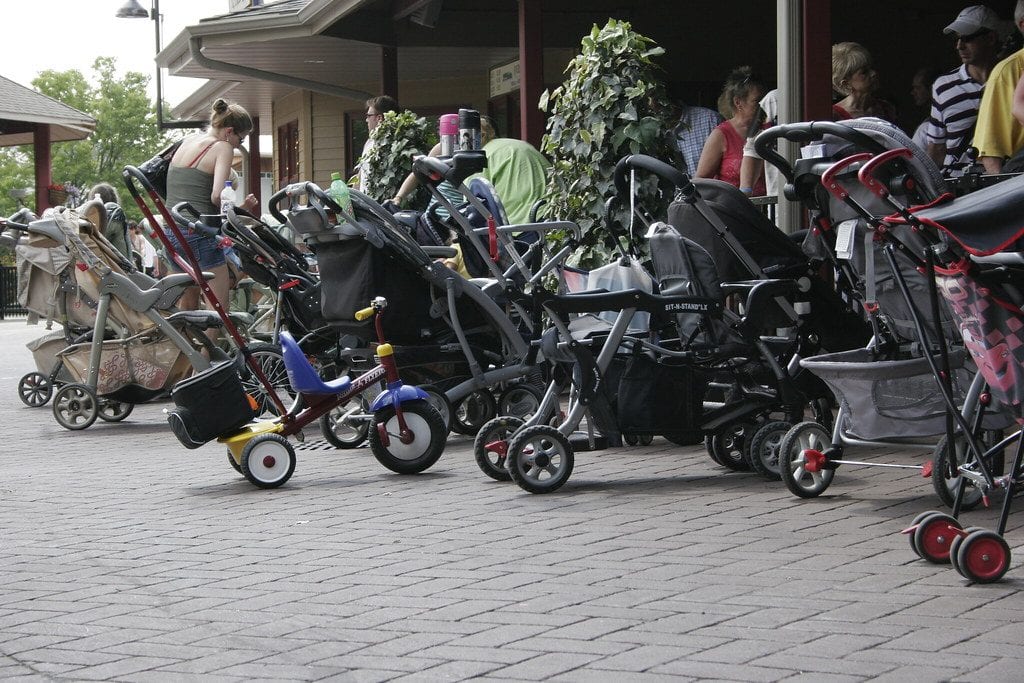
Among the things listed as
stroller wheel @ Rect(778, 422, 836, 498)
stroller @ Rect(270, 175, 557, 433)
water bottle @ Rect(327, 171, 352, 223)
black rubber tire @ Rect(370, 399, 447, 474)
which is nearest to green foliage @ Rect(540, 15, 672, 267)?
stroller @ Rect(270, 175, 557, 433)

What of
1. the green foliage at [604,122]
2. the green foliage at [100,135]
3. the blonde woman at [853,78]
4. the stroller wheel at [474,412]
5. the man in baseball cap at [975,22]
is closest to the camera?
the man in baseball cap at [975,22]

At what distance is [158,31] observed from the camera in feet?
106

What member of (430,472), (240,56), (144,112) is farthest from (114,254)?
(144,112)

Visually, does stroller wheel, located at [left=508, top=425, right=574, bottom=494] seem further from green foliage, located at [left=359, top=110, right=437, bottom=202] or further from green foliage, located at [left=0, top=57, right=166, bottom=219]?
green foliage, located at [left=0, top=57, right=166, bottom=219]

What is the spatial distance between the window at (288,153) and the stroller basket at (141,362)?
16584 millimetres

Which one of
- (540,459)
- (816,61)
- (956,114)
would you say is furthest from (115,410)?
(956,114)

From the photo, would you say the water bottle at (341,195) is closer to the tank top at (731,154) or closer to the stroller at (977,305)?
the tank top at (731,154)

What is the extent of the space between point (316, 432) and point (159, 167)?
3.42m

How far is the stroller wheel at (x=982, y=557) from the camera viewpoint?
5012 mm

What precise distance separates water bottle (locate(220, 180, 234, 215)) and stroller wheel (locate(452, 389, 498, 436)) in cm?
209

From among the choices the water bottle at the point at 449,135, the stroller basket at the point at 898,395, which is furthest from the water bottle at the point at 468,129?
the stroller basket at the point at 898,395

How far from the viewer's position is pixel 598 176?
983 centimetres

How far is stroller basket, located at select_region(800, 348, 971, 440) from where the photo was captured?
6.22 m

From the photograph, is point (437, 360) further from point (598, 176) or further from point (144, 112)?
point (144, 112)
